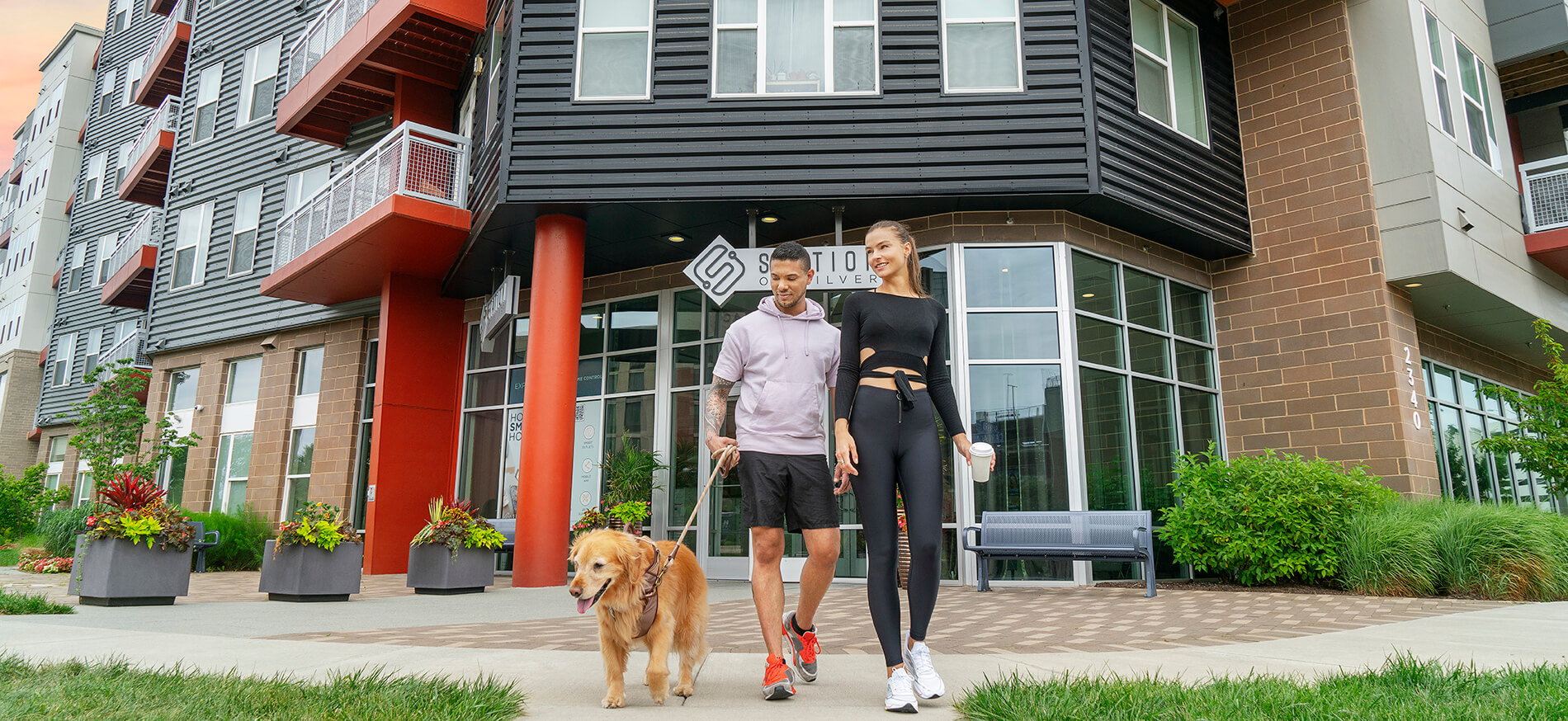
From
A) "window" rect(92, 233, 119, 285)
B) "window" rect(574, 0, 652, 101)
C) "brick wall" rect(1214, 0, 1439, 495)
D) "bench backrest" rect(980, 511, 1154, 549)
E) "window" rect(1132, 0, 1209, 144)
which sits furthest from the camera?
"window" rect(92, 233, 119, 285)

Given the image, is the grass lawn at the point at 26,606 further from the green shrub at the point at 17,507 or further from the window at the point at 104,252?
the window at the point at 104,252

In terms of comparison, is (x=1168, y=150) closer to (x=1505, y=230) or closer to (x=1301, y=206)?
(x=1301, y=206)

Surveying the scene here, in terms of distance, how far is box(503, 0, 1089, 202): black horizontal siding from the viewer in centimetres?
1034

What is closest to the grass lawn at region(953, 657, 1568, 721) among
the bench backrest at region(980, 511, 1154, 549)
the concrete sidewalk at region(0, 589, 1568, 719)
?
the concrete sidewalk at region(0, 589, 1568, 719)

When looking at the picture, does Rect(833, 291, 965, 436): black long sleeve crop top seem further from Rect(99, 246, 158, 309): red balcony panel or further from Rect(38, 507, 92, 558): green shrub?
Rect(99, 246, 158, 309): red balcony panel

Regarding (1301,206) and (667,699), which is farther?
(1301,206)

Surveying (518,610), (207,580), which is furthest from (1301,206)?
(207,580)

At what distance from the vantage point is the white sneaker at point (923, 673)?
3365 mm

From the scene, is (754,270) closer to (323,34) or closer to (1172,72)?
Result: (1172,72)

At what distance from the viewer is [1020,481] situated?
10562 mm

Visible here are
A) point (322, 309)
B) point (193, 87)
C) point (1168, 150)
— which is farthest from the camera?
point (193, 87)

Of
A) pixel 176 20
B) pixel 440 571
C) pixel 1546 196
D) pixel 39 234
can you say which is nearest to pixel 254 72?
pixel 176 20

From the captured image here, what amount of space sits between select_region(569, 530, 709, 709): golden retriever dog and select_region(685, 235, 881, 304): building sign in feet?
21.0

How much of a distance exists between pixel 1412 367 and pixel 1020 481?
18.6ft
